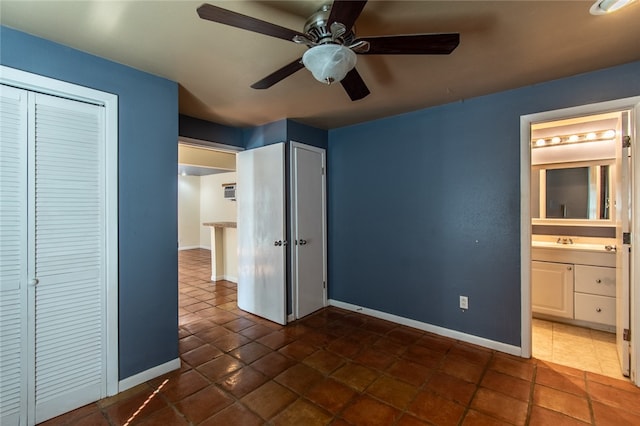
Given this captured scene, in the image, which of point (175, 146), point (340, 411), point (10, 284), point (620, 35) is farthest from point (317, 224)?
point (620, 35)

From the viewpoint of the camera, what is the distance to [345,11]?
3.68 feet

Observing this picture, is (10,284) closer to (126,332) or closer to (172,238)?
(126,332)

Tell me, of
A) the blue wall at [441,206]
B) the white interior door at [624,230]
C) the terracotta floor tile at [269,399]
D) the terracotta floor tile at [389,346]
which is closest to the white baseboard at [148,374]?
the terracotta floor tile at [269,399]

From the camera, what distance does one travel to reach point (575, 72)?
2.14 metres

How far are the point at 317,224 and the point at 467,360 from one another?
6.78 ft

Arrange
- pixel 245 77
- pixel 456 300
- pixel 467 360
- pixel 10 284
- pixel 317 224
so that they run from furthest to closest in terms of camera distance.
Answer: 1. pixel 317 224
2. pixel 456 300
3. pixel 467 360
4. pixel 245 77
5. pixel 10 284

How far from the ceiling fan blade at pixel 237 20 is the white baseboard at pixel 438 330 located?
289 cm

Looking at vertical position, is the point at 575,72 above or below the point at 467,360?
above

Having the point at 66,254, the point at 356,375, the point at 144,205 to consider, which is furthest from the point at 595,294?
the point at 66,254

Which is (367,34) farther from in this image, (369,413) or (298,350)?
(298,350)

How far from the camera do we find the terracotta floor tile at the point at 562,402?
1.76 metres

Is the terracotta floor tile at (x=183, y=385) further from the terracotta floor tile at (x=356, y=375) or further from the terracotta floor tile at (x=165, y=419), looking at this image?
the terracotta floor tile at (x=356, y=375)

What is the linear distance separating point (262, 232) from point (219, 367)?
1441 mm

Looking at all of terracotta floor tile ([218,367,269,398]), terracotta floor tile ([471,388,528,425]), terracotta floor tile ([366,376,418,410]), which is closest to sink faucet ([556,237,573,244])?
terracotta floor tile ([471,388,528,425])
